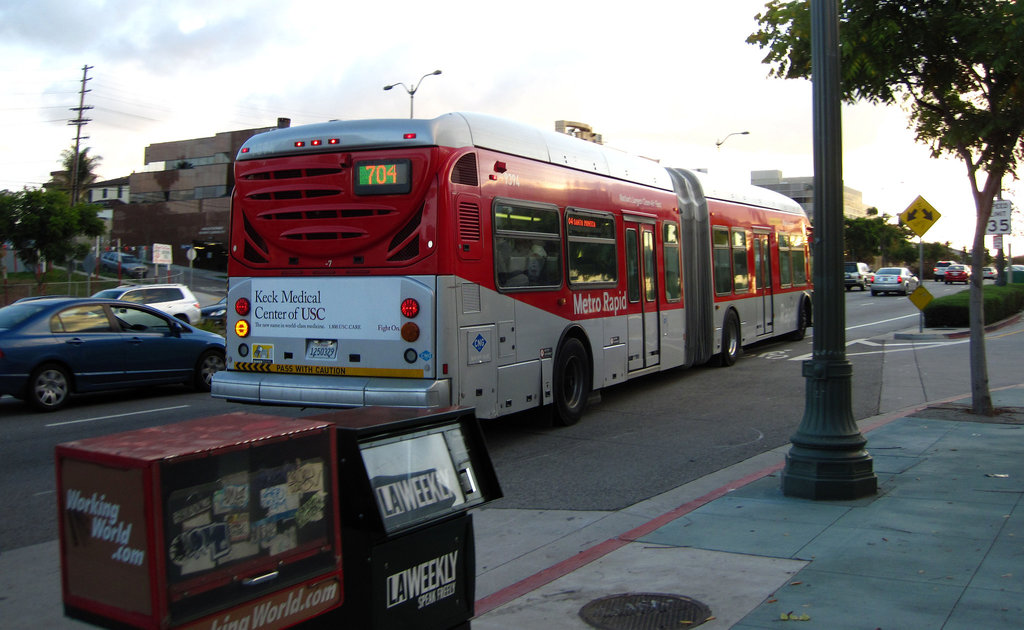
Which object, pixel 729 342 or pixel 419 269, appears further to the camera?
pixel 729 342

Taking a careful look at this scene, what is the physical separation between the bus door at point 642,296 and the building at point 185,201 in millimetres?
62180

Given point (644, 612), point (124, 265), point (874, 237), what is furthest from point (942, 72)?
point (874, 237)

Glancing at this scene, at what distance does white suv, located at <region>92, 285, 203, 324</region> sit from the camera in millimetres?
27406

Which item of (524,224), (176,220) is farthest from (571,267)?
(176,220)

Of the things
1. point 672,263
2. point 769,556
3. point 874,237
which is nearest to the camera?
point 769,556

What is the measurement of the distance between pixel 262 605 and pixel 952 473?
267 inches

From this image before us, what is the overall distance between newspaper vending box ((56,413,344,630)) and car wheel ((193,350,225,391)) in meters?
12.3

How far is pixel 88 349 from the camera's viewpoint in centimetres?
1320

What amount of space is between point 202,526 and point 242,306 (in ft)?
24.1

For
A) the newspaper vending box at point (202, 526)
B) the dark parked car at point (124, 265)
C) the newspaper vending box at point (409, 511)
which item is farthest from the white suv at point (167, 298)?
the dark parked car at point (124, 265)

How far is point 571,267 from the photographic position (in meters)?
11.3

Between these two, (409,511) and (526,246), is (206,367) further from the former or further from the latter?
(409,511)

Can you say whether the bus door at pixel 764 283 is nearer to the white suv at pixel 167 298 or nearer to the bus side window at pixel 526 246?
the bus side window at pixel 526 246

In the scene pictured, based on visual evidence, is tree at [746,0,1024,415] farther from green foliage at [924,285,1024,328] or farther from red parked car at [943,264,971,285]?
red parked car at [943,264,971,285]
